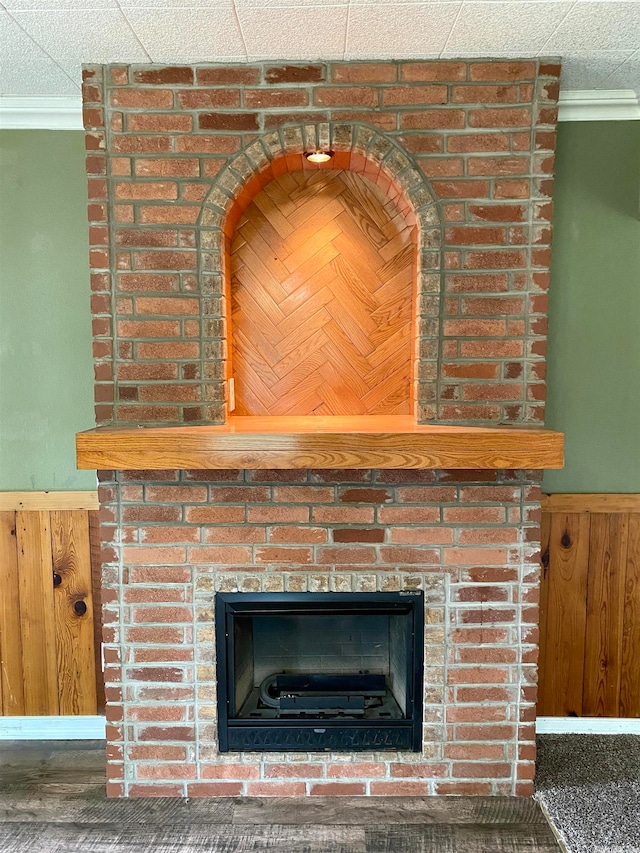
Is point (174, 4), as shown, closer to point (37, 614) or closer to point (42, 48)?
point (42, 48)

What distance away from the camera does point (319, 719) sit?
2094 millimetres

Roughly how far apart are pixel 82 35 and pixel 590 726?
10.1 feet

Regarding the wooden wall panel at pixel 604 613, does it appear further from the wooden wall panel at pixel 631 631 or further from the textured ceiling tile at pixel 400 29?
the textured ceiling tile at pixel 400 29

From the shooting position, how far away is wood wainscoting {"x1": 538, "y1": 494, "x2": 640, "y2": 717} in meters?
2.41

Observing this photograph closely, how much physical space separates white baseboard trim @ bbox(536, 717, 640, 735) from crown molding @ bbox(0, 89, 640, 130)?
2.38 meters

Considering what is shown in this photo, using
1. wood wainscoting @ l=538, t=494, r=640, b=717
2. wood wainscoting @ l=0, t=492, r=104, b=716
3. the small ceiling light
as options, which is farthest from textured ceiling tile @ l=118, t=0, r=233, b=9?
wood wainscoting @ l=538, t=494, r=640, b=717

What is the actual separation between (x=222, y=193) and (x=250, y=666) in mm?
1673

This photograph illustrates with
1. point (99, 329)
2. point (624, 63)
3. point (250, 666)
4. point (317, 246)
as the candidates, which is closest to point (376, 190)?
point (317, 246)

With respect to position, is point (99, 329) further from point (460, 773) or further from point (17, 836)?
point (460, 773)

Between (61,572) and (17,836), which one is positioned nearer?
(17,836)

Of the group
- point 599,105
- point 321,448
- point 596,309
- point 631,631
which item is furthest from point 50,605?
point 599,105

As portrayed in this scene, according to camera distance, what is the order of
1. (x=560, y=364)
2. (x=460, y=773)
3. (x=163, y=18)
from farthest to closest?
(x=560, y=364)
(x=460, y=773)
(x=163, y=18)

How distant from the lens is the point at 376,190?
222cm

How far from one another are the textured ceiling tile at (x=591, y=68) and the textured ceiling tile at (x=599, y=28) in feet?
0.15
